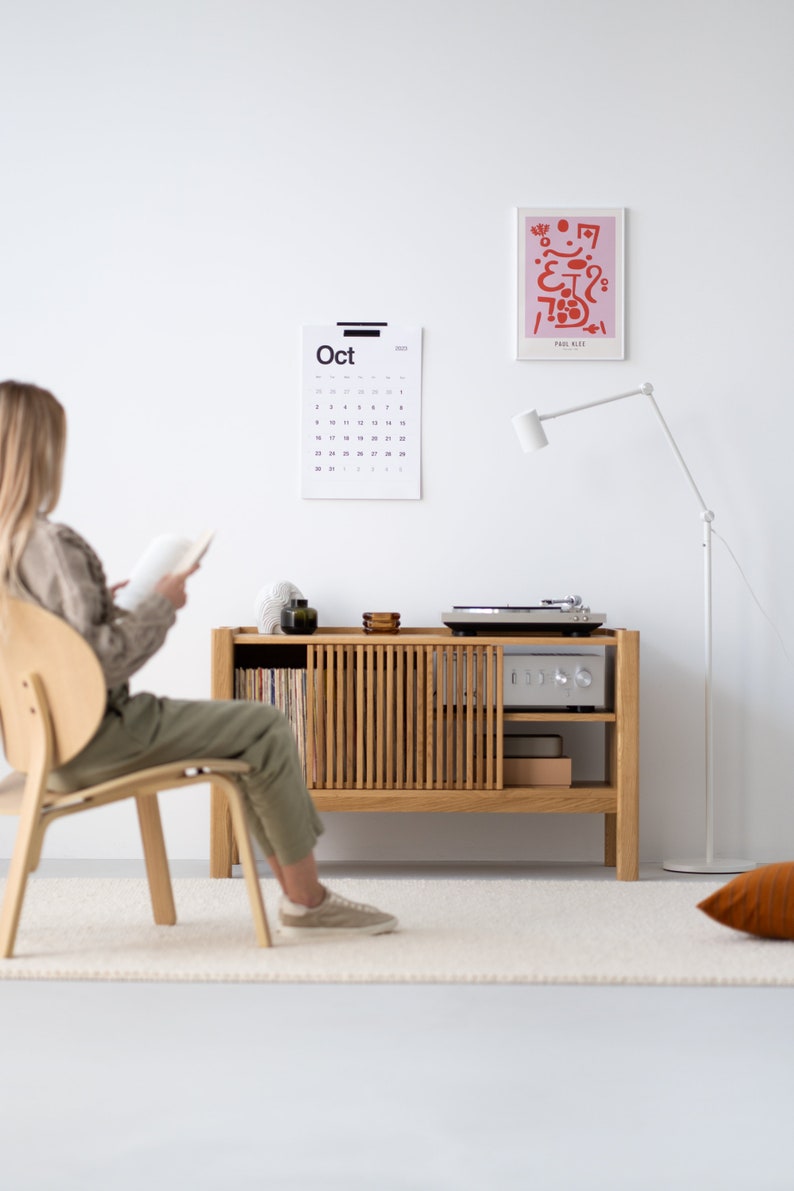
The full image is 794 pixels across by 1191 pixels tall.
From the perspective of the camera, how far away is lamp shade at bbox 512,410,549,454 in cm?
363

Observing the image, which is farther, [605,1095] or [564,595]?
[564,595]

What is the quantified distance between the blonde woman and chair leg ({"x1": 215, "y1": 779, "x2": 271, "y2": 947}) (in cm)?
4

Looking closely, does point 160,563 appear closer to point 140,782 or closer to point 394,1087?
point 140,782

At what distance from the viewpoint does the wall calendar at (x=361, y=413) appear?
151 inches

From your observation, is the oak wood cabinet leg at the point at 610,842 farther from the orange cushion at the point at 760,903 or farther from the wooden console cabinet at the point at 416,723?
the orange cushion at the point at 760,903

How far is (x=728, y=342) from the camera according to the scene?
3846 millimetres

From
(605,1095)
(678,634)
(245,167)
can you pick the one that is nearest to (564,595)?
(678,634)

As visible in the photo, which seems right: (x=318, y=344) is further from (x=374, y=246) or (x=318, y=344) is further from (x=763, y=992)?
(x=763, y=992)

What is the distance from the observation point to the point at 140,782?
2.42 m

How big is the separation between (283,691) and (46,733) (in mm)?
1140

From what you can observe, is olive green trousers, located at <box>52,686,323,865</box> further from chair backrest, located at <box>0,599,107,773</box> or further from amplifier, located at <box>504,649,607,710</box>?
amplifier, located at <box>504,649,607,710</box>

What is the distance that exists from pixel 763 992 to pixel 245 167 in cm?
275

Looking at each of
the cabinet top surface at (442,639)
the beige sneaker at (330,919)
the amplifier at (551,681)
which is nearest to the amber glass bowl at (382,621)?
the cabinet top surface at (442,639)

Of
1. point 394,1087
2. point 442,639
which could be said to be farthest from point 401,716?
point 394,1087
